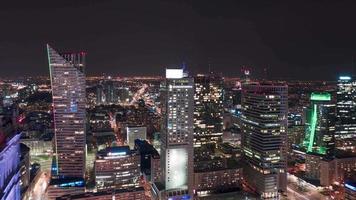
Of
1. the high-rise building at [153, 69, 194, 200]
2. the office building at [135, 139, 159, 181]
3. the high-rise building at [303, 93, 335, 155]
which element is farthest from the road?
the office building at [135, 139, 159, 181]

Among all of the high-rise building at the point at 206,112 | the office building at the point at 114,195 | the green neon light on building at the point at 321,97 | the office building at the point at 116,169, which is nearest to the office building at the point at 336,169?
the green neon light on building at the point at 321,97

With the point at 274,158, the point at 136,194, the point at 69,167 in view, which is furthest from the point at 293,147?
the point at 69,167

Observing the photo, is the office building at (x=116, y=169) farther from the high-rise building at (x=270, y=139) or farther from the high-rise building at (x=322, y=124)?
the high-rise building at (x=322, y=124)

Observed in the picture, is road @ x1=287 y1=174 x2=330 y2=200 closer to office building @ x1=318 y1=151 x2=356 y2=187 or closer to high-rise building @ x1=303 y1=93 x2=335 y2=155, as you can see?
office building @ x1=318 y1=151 x2=356 y2=187

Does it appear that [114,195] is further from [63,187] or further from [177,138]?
[177,138]

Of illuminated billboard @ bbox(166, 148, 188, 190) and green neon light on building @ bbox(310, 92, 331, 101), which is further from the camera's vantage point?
green neon light on building @ bbox(310, 92, 331, 101)

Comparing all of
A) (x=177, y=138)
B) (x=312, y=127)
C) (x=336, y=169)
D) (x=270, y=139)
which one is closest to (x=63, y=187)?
(x=177, y=138)

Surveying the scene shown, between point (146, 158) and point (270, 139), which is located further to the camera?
point (146, 158)
